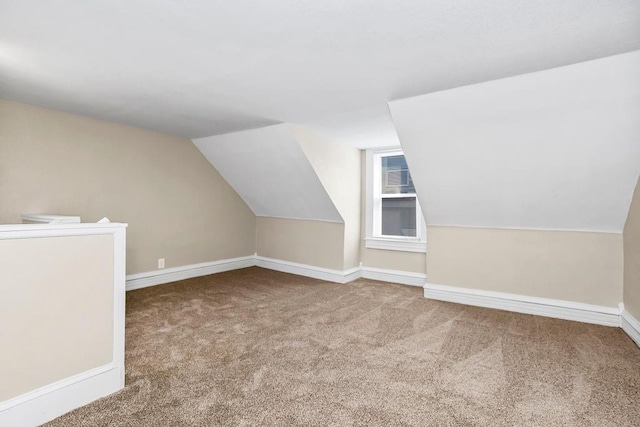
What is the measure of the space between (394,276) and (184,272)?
117 inches

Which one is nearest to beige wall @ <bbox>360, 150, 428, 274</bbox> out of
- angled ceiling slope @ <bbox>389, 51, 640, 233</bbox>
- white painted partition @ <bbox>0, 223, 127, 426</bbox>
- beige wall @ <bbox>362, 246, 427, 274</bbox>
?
beige wall @ <bbox>362, 246, 427, 274</bbox>

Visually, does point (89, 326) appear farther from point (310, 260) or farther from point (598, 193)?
point (598, 193)

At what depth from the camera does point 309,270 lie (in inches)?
185

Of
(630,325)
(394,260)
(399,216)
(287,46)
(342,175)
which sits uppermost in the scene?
(287,46)

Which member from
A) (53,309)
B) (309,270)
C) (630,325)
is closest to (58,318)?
(53,309)

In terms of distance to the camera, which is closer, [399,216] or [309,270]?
[399,216]

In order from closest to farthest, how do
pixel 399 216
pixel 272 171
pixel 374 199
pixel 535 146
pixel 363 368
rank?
pixel 363 368
pixel 535 146
pixel 272 171
pixel 399 216
pixel 374 199

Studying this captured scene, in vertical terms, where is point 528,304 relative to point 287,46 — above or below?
below

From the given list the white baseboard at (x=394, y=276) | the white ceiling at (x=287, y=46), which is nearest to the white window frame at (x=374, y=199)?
the white baseboard at (x=394, y=276)

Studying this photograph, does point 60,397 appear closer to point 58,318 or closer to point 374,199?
point 58,318

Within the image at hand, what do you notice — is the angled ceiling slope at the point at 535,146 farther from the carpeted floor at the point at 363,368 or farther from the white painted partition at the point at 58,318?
the white painted partition at the point at 58,318

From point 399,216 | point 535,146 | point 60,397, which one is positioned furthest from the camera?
point 399,216

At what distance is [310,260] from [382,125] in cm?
226

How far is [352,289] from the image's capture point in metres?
4.05
